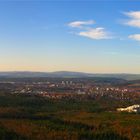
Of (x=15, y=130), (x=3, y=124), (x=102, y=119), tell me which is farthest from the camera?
(x=102, y=119)

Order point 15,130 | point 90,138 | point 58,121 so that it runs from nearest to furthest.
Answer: point 90,138, point 15,130, point 58,121

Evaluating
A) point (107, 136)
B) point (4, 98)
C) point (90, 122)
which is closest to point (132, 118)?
point (90, 122)

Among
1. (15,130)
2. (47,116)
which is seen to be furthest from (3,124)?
(47,116)

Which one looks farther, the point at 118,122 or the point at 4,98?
the point at 4,98

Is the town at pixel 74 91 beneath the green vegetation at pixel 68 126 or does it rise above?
above

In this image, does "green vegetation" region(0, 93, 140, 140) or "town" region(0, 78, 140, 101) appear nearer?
"green vegetation" region(0, 93, 140, 140)

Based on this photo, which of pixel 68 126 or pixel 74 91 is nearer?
pixel 68 126

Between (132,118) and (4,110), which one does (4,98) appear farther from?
(132,118)

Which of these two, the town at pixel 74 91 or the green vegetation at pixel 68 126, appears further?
the town at pixel 74 91

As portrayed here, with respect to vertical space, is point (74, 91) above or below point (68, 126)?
above

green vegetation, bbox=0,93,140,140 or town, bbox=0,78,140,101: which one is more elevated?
town, bbox=0,78,140,101
